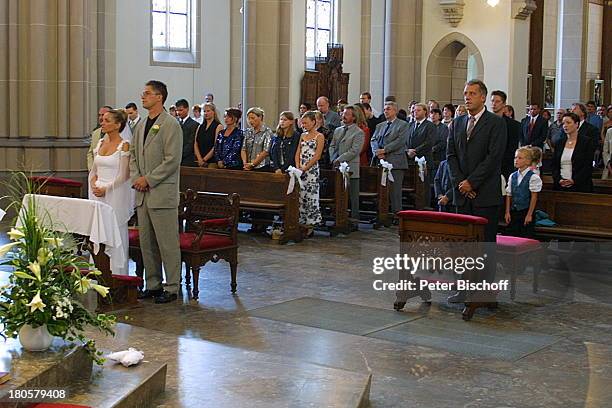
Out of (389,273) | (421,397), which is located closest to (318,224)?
(389,273)

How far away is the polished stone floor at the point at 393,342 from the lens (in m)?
5.41

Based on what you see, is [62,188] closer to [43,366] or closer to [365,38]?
[43,366]

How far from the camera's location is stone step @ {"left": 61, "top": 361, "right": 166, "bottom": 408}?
423cm

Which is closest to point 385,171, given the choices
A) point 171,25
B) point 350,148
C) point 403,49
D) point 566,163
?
point 350,148

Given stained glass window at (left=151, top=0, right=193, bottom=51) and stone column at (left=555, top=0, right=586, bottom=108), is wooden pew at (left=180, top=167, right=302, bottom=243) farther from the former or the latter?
stone column at (left=555, top=0, right=586, bottom=108)

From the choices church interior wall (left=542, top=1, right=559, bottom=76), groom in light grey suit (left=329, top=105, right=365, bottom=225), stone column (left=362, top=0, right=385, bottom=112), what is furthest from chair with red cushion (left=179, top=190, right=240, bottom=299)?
church interior wall (left=542, top=1, right=559, bottom=76)

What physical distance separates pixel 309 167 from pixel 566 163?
2.94m

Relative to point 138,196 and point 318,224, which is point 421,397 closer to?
point 138,196

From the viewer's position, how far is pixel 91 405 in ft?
13.7

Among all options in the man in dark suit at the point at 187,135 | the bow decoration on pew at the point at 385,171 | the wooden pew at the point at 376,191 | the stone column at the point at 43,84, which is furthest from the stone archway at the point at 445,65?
the stone column at the point at 43,84

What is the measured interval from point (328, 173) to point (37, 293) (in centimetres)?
788

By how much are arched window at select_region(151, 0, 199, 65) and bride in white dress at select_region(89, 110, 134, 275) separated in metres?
12.8

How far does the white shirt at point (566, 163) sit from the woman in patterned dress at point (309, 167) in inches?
109

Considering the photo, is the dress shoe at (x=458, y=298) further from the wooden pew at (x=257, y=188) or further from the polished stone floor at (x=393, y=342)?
the wooden pew at (x=257, y=188)
